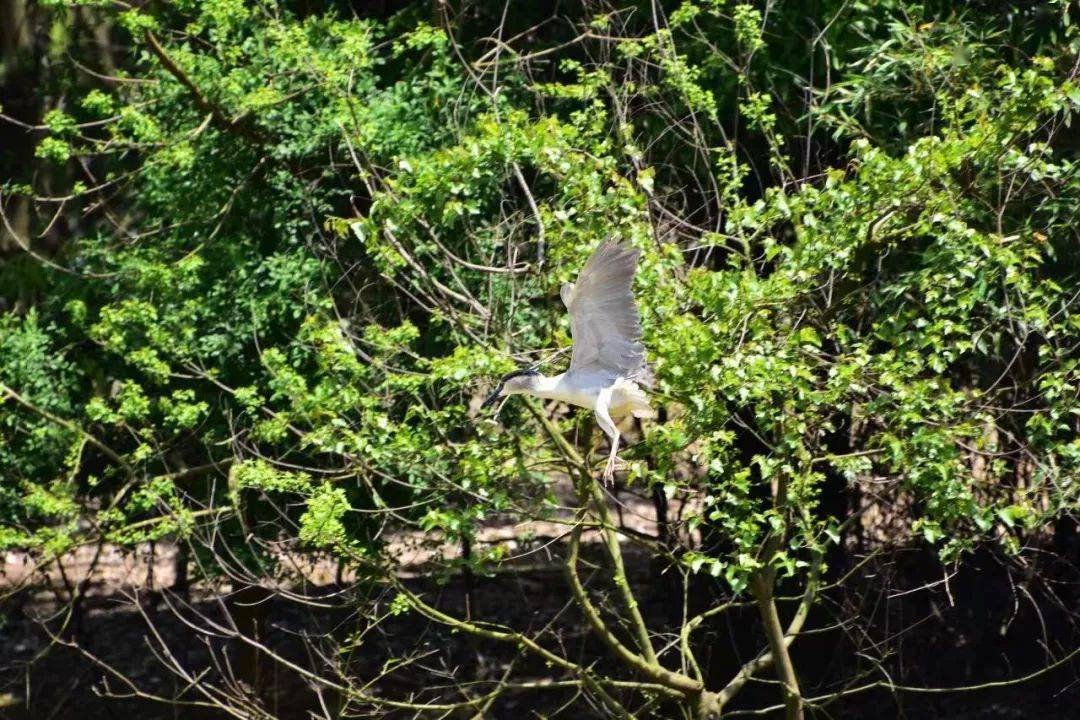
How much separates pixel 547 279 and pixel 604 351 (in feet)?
2.60

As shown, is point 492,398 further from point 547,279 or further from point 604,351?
point 604,351

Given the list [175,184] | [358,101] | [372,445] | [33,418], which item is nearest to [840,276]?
[372,445]

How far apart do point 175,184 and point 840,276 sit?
3.93 meters

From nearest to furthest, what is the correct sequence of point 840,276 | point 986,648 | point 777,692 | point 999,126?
point 999,126, point 840,276, point 777,692, point 986,648

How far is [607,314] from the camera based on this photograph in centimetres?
473

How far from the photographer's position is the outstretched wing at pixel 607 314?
4605mm

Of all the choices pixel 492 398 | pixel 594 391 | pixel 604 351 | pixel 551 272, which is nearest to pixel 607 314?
pixel 604 351

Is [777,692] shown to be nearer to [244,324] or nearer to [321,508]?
[244,324]

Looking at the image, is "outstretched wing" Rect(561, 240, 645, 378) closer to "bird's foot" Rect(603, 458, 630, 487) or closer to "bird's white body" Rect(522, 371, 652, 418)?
"bird's white body" Rect(522, 371, 652, 418)

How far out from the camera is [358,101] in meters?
7.14

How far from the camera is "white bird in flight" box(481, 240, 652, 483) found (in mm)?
4617

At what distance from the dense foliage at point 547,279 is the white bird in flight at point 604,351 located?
13 cm

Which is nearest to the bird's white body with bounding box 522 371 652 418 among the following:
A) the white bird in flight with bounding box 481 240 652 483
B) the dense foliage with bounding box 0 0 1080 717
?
the white bird in flight with bounding box 481 240 652 483

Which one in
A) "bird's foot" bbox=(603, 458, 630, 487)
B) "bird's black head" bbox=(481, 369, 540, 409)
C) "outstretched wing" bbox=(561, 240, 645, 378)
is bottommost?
"bird's foot" bbox=(603, 458, 630, 487)
